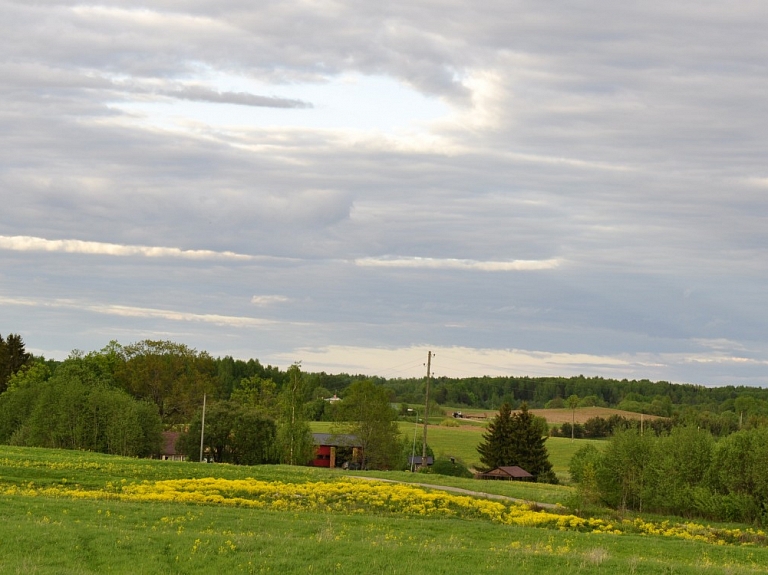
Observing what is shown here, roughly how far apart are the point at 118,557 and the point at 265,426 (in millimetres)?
75515

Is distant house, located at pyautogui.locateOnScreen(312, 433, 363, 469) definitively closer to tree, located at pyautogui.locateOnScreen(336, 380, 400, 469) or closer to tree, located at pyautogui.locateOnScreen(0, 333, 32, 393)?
tree, located at pyautogui.locateOnScreen(336, 380, 400, 469)

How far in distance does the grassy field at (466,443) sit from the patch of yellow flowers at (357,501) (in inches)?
2508

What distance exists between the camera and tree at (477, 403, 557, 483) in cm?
10356

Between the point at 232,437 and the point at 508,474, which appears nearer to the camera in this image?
the point at 508,474

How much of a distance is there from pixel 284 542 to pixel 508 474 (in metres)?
73.8

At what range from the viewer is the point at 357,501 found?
150ft

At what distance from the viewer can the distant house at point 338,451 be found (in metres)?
107

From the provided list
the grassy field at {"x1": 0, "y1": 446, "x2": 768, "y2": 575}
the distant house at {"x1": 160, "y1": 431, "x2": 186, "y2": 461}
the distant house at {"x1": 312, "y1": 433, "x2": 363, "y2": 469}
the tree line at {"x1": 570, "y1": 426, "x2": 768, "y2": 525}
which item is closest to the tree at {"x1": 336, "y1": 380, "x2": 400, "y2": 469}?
the distant house at {"x1": 312, "y1": 433, "x2": 363, "y2": 469}

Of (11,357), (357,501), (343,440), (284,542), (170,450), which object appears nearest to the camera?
(284,542)

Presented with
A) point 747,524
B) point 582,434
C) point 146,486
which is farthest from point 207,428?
point 582,434

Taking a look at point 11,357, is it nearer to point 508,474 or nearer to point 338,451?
point 338,451

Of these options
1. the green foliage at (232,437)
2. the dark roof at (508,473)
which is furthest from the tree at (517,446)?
the green foliage at (232,437)

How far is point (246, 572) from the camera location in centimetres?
2269

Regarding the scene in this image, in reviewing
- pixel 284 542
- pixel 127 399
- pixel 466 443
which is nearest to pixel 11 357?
pixel 127 399
